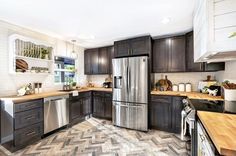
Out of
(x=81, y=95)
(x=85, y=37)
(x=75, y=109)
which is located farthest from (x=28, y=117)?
(x=85, y=37)

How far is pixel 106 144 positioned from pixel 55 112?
Result: 4.84 feet

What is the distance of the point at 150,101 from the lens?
3.38 metres

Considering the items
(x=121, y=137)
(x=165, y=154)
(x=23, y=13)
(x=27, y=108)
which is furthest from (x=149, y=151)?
(x=23, y=13)

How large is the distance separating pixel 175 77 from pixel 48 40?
3.77 m

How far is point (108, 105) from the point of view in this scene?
4117 mm

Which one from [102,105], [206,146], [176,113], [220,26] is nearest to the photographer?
[206,146]

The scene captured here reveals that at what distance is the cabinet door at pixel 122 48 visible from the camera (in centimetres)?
373

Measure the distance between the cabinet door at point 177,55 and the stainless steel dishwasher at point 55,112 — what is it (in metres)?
2.95

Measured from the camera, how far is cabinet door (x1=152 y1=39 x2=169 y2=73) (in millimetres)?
3551

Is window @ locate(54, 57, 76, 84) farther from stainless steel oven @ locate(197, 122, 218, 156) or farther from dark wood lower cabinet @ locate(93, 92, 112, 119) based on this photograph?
stainless steel oven @ locate(197, 122, 218, 156)

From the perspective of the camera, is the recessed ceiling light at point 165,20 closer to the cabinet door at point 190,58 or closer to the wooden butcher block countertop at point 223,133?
the cabinet door at point 190,58

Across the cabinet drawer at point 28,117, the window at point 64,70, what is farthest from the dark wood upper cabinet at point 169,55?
the cabinet drawer at point 28,117

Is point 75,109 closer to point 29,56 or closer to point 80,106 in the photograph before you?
point 80,106

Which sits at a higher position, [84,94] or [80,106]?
[84,94]
